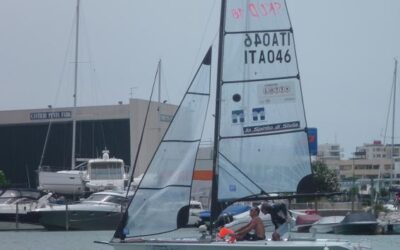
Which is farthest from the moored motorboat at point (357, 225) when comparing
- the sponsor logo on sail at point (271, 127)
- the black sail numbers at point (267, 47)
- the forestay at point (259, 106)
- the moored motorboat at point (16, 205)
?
the black sail numbers at point (267, 47)

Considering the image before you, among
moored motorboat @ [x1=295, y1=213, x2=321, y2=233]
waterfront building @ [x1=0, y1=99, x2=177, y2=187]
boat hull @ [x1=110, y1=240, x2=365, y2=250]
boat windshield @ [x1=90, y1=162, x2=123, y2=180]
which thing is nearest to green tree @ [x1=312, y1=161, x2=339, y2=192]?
waterfront building @ [x1=0, y1=99, x2=177, y2=187]

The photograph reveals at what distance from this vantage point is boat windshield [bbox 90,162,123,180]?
58.1 metres

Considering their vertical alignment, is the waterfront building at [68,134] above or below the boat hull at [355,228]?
above

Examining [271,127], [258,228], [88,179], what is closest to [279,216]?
[258,228]

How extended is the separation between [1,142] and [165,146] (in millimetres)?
55823

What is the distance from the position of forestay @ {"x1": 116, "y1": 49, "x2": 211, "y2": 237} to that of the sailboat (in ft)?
0.07

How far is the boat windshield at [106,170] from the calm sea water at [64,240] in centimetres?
1240

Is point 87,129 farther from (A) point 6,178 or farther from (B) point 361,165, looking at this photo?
(B) point 361,165

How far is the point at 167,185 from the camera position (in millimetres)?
21734

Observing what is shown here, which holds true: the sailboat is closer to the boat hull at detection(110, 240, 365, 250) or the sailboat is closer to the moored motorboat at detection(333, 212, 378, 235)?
the boat hull at detection(110, 240, 365, 250)

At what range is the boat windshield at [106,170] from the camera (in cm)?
5811

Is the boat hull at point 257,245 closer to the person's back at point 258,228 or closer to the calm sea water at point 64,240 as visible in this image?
the person's back at point 258,228

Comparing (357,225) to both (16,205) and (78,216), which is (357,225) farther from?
(16,205)

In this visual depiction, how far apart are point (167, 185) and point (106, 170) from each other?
3695 cm
